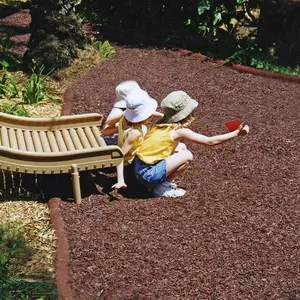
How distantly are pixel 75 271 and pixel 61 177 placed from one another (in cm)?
143

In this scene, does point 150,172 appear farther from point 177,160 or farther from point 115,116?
point 115,116

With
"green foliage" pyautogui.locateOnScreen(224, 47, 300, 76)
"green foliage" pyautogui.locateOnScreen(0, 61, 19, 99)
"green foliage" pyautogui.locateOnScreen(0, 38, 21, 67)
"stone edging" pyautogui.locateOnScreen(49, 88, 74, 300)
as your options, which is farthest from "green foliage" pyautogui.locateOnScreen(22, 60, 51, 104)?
"green foliage" pyautogui.locateOnScreen(224, 47, 300, 76)

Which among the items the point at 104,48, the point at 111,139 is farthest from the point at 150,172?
the point at 104,48

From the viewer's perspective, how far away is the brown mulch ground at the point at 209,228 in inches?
172

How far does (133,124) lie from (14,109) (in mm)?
1946

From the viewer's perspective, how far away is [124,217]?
203 inches

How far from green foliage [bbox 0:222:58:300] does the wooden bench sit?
506mm

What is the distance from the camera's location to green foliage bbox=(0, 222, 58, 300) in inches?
164

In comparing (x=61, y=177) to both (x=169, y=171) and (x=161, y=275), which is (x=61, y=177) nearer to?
(x=169, y=171)

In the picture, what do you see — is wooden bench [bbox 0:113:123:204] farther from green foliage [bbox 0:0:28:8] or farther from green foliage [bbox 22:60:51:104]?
green foliage [bbox 0:0:28:8]

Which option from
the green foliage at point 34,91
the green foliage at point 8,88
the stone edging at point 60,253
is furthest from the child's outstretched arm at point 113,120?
the green foliage at point 8,88

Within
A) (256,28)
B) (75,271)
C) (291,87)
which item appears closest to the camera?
(75,271)

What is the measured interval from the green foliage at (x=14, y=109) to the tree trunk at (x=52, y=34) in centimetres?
130

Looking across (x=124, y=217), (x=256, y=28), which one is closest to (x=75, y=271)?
(x=124, y=217)
